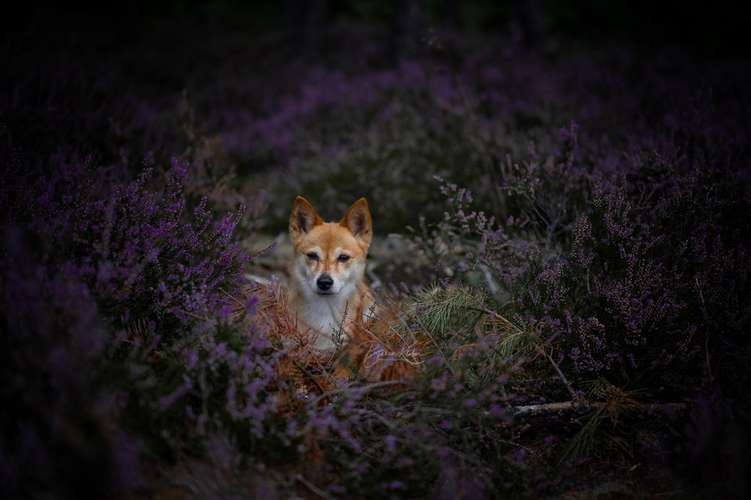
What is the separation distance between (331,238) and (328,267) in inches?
10.3

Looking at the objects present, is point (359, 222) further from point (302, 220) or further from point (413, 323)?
point (413, 323)

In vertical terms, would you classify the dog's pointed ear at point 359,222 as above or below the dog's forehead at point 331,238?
above

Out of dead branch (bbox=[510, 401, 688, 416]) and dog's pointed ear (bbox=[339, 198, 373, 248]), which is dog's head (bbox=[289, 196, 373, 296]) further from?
dead branch (bbox=[510, 401, 688, 416])

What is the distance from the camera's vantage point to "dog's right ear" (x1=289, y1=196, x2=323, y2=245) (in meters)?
4.10

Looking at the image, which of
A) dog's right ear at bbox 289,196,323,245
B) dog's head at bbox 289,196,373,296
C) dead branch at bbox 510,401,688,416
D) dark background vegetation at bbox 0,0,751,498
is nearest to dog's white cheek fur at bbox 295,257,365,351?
dog's head at bbox 289,196,373,296

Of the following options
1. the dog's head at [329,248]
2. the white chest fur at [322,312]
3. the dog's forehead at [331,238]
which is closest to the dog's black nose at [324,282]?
the dog's head at [329,248]

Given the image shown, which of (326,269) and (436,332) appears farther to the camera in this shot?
(326,269)

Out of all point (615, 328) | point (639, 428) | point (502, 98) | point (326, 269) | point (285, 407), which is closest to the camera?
point (285, 407)

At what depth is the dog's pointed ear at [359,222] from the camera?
4.05 meters

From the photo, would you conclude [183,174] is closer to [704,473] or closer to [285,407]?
[285,407]

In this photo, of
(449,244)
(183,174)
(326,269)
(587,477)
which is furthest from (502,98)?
(587,477)

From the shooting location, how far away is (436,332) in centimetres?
334

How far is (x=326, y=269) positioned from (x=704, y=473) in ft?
8.26

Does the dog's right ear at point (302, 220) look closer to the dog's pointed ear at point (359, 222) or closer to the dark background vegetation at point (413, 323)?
the dog's pointed ear at point (359, 222)
